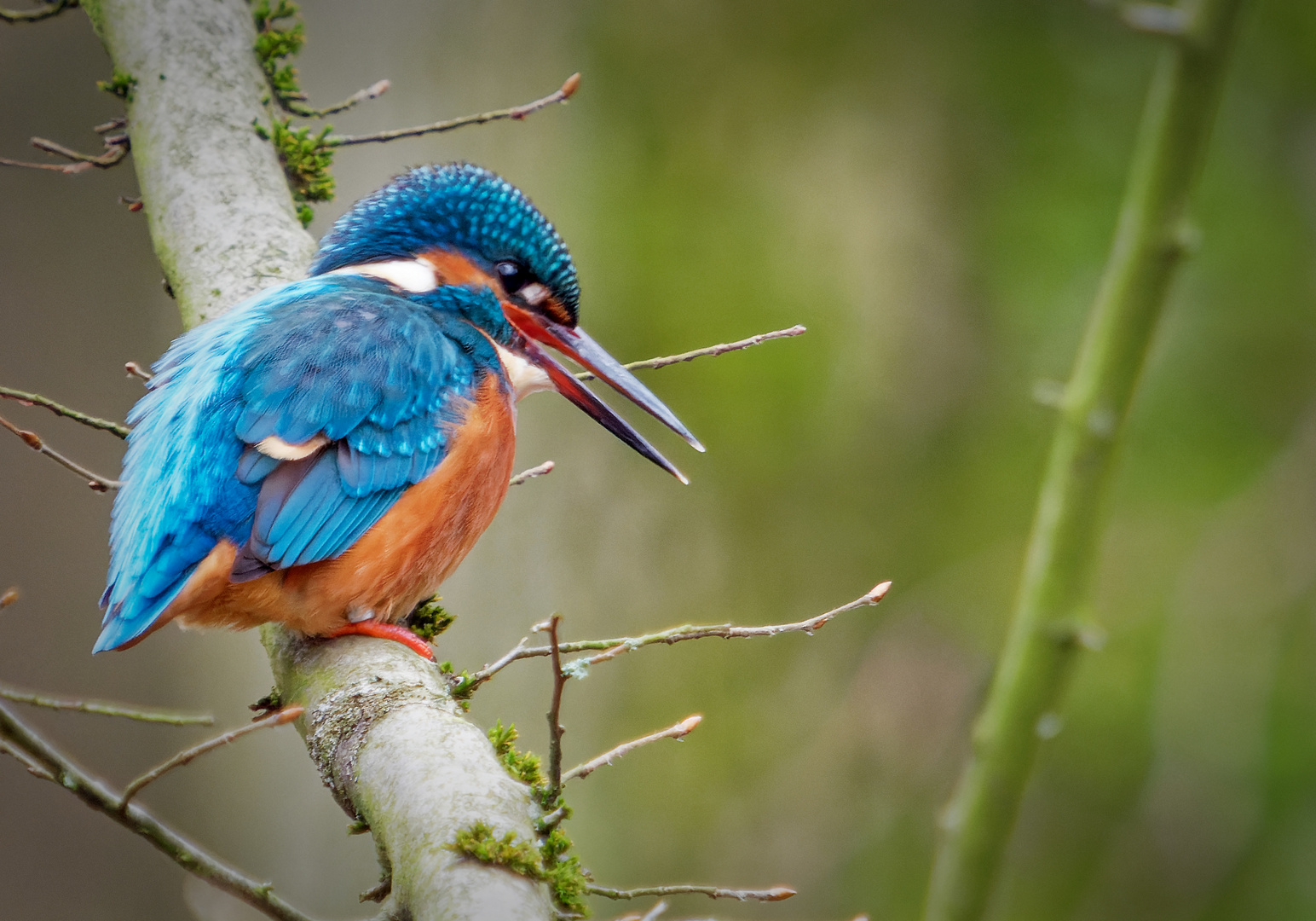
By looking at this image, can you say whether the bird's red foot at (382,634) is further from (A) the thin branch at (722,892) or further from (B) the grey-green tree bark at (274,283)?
(A) the thin branch at (722,892)

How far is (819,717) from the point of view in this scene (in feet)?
10.2

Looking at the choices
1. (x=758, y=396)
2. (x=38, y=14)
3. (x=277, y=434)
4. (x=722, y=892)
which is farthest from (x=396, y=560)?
(x=758, y=396)

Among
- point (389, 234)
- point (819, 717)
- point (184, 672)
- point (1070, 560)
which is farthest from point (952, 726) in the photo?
point (184, 672)

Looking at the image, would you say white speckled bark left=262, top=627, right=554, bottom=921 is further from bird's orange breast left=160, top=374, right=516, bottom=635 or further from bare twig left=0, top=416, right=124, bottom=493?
bare twig left=0, top=416, right=124, bottom=493

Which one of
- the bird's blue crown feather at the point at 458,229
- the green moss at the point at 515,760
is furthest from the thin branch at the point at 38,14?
the green moss at the point at 515,760

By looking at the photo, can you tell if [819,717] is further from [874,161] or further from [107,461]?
[107,461]

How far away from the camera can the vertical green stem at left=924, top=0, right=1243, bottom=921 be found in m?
1.15

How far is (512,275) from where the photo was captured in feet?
6.38

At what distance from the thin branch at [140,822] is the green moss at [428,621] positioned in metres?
0.73

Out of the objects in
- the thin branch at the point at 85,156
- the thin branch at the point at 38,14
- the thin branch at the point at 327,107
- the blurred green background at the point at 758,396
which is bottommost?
the blurred green background at the point at 758,396

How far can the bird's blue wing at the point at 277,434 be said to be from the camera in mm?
1498

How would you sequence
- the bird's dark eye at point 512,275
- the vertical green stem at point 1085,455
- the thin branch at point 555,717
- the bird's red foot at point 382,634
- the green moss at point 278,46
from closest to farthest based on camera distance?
the thin branch at point 555,717 < the vertical green stem at point 1085,455 < the bird's red foot at point 382,634 < the bird's dark eye at point 512,275 < the green moss at point 278,46

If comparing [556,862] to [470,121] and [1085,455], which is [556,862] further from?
[470,121]

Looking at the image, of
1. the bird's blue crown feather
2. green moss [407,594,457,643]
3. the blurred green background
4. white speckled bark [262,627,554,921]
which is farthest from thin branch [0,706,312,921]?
the blurred green background
